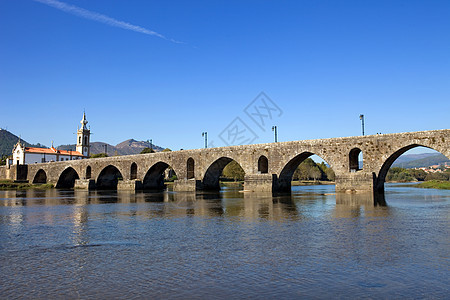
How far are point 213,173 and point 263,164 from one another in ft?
29.1

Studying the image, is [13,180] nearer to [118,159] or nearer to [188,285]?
[118,159]

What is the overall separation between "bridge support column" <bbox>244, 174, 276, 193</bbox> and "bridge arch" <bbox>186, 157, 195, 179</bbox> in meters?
10.9

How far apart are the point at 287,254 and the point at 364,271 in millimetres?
2232

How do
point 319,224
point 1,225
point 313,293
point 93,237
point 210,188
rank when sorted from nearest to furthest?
point 313,293
point 93,237
point 319,224
point 1,225
point 210,188

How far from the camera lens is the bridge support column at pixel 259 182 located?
41.6 m

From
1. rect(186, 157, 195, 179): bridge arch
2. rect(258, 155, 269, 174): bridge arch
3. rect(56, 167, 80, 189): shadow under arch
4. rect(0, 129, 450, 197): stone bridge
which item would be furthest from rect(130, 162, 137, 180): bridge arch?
rect(258, 155, 269, 174): bridge arch

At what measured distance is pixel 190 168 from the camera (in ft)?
172

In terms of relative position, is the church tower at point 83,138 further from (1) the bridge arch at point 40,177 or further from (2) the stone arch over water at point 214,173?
(2) the stone arch over water at point 214,173

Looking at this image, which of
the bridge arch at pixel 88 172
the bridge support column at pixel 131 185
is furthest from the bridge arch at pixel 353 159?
the bridge arch at pixel 88 172

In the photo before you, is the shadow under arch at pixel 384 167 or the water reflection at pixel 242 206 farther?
the shadow under arch at pixel 384 167

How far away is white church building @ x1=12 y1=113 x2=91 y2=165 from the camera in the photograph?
342ft

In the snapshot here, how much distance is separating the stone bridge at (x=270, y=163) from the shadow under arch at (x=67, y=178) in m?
5.82

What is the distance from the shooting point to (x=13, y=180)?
78.2m

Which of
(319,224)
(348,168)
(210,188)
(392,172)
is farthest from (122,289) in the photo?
(392,172)
